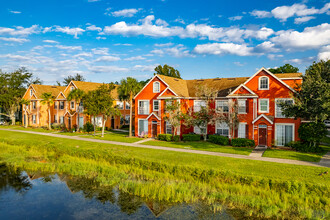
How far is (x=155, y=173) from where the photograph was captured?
64.5 feet

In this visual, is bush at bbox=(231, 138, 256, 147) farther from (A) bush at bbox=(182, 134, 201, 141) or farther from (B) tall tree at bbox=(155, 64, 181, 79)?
(B) tall tree at bbox=(155, 64, 181, 79)

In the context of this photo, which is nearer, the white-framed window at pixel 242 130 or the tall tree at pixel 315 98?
the tall tree at pixel 315 98

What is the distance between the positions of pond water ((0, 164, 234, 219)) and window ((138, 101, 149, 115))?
19275 mm

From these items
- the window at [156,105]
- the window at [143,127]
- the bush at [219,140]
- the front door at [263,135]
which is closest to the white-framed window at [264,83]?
the front door at [263,135]

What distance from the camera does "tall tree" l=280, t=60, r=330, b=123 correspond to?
23656mm

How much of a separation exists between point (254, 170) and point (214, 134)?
47.8ft

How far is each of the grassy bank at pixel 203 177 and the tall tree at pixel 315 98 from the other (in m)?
7.75

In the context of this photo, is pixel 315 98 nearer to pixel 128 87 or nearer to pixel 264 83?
pixel 264 83

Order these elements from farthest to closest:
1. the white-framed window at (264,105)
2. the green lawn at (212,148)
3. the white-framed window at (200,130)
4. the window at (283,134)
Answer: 1. the white-framed window at (200,130)
2. the white-framed window at (264,105)
3. the window at (283,134)
4. the green lawn at (212,148)

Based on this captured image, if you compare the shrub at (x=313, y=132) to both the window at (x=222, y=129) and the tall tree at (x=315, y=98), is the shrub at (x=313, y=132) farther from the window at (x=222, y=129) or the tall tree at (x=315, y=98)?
the window at (x=222, y=129)

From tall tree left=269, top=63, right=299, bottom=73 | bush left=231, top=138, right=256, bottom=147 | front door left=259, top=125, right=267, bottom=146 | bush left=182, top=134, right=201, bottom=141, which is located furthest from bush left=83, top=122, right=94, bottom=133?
tall tree left=269, top=63, right=299, bottom=73

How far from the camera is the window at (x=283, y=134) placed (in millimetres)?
28659

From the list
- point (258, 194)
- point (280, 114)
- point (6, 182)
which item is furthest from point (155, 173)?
point (280, 114)

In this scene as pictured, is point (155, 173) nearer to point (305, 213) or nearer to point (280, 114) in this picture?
point (305, 213)
